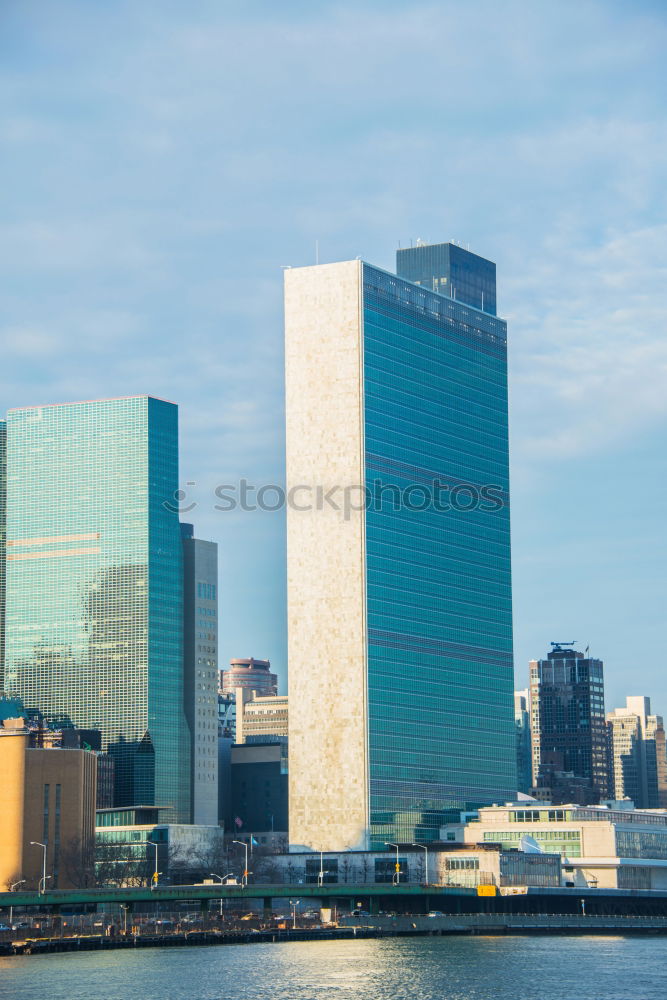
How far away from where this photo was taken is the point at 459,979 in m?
179

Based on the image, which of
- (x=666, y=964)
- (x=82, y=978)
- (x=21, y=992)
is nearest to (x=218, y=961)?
(x=82, y=978)

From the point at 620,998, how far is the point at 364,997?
73.6 ft

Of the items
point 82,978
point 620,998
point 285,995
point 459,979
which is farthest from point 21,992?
point 620,998

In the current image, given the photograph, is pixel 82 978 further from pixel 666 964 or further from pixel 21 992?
pixel 666 964

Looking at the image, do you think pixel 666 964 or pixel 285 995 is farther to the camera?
pixel 666 964

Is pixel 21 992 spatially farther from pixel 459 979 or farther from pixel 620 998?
pixel 620 998

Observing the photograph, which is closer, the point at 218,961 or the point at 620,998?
the point at 620,998

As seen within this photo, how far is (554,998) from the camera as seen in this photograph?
529ft

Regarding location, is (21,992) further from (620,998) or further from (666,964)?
(666,964)

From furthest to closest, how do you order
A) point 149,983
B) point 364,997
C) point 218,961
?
point 218,961
point 149,983
point 364,997

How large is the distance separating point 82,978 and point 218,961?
2366 centimetres

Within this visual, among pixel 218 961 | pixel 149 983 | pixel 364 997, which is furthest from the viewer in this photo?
pixel 218 961

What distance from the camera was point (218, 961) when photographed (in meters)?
198

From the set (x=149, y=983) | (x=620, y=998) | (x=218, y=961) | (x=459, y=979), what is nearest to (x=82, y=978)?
(x=149, y=983)
